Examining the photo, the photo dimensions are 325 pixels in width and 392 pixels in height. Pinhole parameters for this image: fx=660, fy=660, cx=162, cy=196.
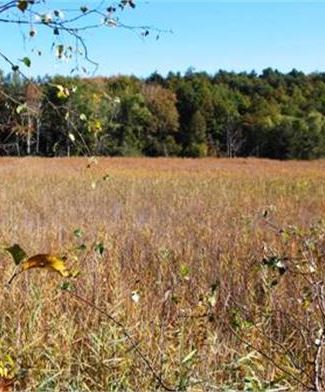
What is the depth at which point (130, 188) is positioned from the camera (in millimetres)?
14945

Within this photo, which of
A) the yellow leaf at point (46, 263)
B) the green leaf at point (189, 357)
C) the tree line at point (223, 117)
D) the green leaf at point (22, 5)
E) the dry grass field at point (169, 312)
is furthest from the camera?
the tree line at point (223, 117)

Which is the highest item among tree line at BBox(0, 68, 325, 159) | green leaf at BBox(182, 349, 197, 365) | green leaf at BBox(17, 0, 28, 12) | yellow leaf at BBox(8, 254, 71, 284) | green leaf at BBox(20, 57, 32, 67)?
tree line at BBox(0, 68, 325, 159)

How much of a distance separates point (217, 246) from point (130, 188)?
8.74 m

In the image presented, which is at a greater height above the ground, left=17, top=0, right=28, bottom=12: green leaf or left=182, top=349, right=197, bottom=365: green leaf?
left=17, top=0, right=28, bottom=12: green leaf

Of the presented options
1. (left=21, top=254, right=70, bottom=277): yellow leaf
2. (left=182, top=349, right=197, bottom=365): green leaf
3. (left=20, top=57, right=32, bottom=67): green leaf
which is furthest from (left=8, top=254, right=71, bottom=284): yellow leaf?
(left=182, top=349, right=197, bottom=365): green leaf

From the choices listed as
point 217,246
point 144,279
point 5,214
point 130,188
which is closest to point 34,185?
point 130,188

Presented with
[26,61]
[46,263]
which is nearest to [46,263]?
[46,263]

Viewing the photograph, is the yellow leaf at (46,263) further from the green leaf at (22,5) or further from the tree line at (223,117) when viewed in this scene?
the tree line at (223,117)

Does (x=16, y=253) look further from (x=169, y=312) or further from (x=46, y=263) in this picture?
(x=169, y=312)

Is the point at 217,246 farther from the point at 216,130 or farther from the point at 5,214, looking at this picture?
the point at 216,130

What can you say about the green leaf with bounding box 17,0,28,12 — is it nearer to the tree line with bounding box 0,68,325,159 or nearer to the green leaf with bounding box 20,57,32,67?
the green leaf with bounding box 20,57,32,67

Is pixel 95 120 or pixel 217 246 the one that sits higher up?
pixel 95 120

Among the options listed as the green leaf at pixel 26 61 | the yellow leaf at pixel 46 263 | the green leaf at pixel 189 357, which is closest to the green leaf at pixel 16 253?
the yellow leaf at pixel 46 263

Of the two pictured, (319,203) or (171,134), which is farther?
(171,134)
